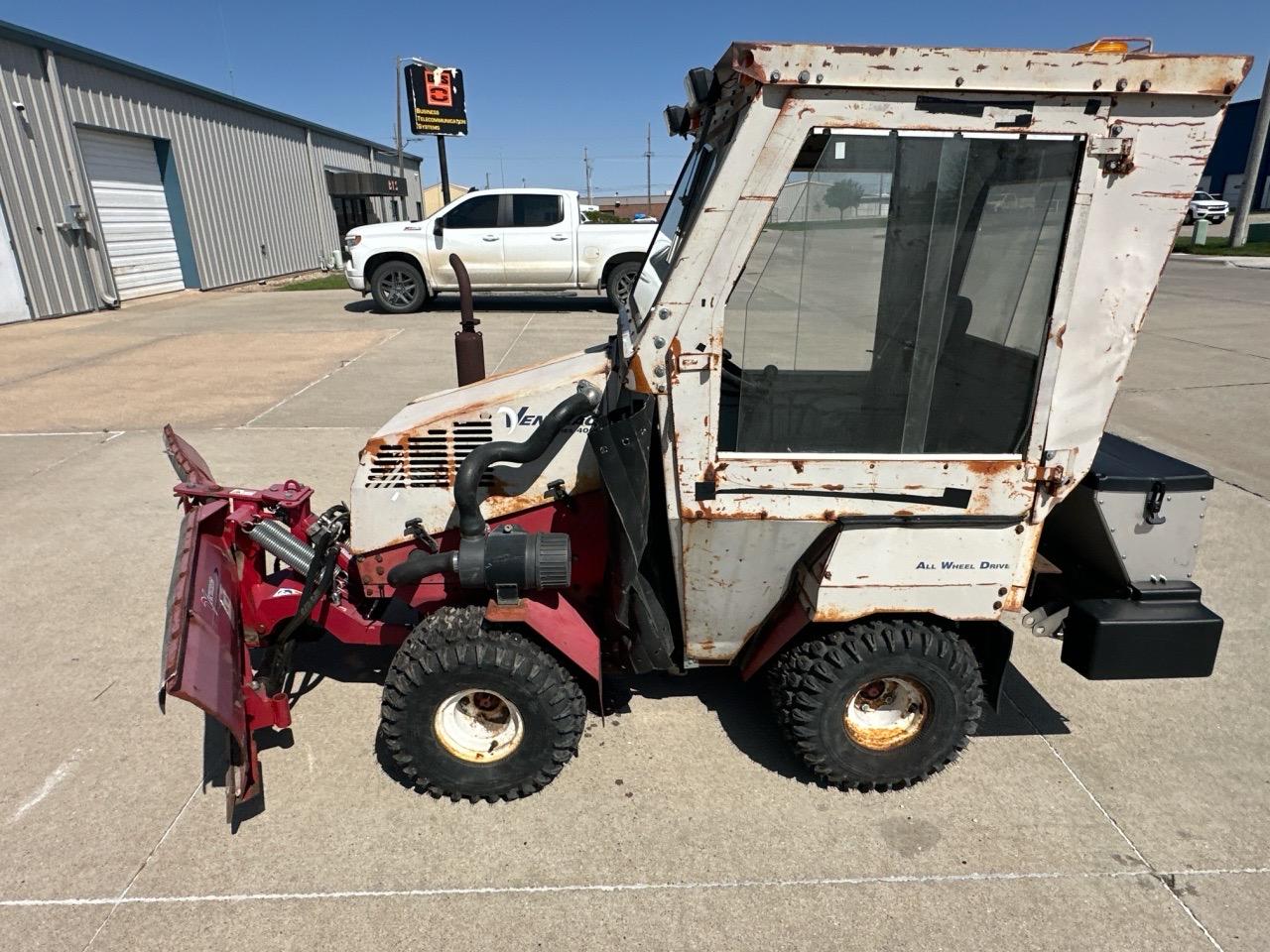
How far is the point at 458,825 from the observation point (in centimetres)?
255

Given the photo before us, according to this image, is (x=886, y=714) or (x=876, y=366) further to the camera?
(x=886, y=714)

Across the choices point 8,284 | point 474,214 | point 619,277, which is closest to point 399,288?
point 474,214

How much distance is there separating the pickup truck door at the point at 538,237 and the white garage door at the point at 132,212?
823cm

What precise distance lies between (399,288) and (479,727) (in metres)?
11.9

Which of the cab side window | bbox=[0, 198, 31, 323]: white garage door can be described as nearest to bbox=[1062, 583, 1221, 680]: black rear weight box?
the cab side window

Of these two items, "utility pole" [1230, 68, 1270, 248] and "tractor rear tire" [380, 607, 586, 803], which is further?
"utility pole" [1230, 68, 1270, 248]

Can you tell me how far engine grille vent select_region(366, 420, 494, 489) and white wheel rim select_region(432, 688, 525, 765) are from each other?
73cm

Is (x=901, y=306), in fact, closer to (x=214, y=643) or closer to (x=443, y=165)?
(x=214, y=643)

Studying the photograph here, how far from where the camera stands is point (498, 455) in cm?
237

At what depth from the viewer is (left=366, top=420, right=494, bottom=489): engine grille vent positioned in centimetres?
264

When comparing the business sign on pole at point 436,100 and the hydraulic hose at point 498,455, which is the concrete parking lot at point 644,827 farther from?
the business sign on pole at point 436,100

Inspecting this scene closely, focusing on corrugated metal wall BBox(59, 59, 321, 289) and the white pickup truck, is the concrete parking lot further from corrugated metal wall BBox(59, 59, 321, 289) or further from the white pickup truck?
corrugated metal wall BBox(59, 59, 321, 289)

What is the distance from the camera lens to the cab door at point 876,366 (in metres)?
2.01

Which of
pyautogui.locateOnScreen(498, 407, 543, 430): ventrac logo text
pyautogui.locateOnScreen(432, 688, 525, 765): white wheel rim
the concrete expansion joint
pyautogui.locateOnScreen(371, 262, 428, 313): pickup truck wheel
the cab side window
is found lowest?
the concrete expansion joint
